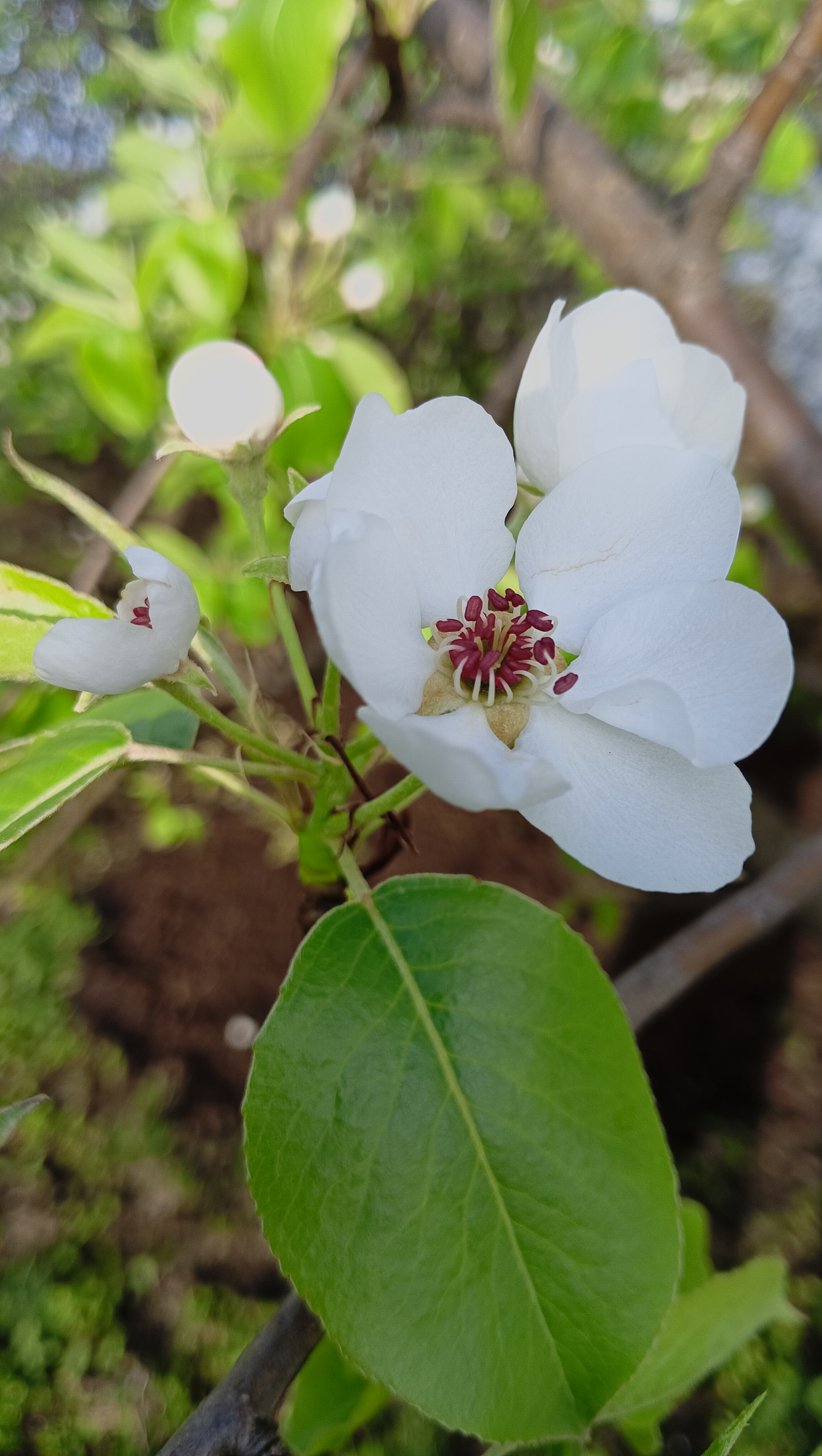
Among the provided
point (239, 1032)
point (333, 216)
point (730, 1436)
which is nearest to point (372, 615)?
point (730, 1436)

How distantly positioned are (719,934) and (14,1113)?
47cm

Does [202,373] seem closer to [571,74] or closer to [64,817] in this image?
[64,817]

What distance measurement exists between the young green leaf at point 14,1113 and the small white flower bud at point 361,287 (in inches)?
38.2

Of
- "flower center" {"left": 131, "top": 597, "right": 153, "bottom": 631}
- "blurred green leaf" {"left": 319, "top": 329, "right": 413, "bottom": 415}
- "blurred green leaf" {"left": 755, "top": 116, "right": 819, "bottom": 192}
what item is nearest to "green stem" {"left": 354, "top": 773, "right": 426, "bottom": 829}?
"flower center" {"left": 131, "top": 597, "right": 153, "bottom": 631}

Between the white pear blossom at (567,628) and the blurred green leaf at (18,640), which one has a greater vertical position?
the blurred green leaf at (18,640)

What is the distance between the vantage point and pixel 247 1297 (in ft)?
2.92

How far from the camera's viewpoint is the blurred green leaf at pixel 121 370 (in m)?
0.83

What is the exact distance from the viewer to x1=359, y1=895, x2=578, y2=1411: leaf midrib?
0.25 metres

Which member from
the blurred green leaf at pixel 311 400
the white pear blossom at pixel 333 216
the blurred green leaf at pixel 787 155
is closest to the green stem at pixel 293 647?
the blurred green leaf at pixel 311 400

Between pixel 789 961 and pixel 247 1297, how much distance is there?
0.83 metres

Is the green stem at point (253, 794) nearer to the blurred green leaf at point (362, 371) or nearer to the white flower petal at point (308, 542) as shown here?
the white flower petal at point (308, 542)

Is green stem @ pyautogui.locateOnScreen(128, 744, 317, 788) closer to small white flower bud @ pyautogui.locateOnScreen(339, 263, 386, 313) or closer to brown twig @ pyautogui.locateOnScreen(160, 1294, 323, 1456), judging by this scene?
brown twig @ pyautogui.locateOnScreen(160, 1294, 323, 1456)

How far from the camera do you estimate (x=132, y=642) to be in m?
0.25

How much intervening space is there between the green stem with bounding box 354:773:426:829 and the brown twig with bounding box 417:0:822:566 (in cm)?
48
